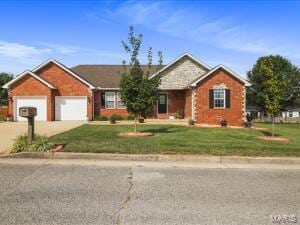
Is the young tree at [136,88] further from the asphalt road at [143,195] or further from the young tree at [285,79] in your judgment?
the young tree at [285,79]

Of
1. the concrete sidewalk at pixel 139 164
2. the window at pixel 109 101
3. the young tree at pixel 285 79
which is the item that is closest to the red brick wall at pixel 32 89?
the window at pixel 109 101

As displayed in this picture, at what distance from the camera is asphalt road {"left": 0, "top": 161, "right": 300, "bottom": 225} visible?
224 inches

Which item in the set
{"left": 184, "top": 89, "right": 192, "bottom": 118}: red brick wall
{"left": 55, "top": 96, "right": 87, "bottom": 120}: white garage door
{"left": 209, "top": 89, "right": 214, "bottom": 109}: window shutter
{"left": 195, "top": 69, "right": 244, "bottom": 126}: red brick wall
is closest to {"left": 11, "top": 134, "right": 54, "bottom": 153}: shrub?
{"left": 195, "top": 69, "right": 244, "bottom": 126}: red brick wall

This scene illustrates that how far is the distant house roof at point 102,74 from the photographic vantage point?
3610 cm

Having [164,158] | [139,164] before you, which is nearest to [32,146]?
[139,164]

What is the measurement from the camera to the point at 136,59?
734 inches

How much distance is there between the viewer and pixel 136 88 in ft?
60.5

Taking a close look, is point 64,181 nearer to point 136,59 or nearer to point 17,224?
point 17,224

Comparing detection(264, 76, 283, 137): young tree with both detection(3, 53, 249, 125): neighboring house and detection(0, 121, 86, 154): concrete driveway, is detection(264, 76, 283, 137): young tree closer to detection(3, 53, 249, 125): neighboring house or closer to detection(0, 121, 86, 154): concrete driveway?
detection(0, 121, 86, 154): concrete driveway

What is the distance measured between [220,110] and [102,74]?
1390cm

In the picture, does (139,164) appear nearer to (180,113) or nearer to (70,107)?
(70,107)

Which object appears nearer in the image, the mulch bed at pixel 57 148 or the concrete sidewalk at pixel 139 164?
the concrete sidewalk at pixel 139 164

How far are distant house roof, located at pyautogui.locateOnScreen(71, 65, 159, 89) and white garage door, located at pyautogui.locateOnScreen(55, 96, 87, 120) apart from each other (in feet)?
8.78

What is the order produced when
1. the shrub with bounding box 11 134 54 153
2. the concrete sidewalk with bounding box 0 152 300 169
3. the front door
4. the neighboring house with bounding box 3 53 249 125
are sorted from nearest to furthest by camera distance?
1. the concrete sidewalk with bounding box 0 152 300 169
2. the shrub with bounding box 11 134 54 153
3. the neighboring house with bounding box 3 53 249 125
4. the front door
